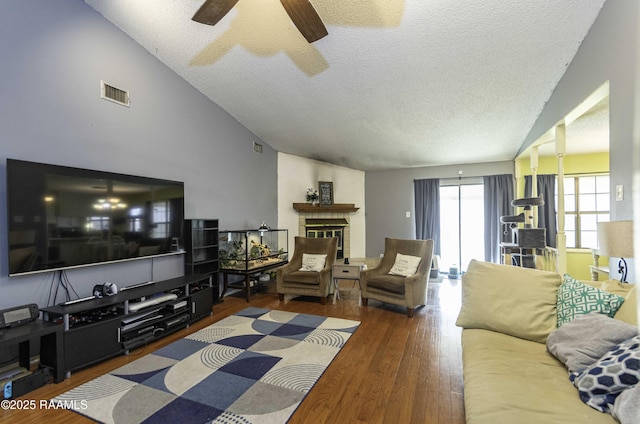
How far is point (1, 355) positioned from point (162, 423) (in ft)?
5.57

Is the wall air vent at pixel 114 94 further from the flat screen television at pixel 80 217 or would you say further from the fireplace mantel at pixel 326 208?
the fireplace mantel at pixel 326 208

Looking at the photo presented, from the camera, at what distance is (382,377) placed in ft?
7.30

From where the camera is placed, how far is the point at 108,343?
2.48 metres

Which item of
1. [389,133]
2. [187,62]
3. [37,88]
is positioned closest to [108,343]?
[37,88]

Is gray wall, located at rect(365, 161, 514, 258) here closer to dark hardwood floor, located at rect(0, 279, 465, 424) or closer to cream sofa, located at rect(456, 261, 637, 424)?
dark hardwood floor, located at rect(0, 279, 465, 424)

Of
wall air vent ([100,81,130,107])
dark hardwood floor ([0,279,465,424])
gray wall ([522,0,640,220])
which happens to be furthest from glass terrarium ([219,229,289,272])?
gray wall ([522,0,640,220])

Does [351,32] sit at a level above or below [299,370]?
above

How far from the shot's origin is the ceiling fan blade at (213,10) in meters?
1.89

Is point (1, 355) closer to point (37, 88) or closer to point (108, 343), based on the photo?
point (108, 343)

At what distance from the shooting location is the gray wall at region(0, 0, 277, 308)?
240 centimetres

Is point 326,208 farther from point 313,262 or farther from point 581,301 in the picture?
point 581,301

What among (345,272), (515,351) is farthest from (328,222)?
(515,351)

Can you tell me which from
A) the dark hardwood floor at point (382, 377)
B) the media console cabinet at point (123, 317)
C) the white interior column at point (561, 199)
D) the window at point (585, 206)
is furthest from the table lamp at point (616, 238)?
the window at point (585, 206)

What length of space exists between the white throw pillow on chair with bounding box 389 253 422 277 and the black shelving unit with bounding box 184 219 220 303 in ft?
8.42
